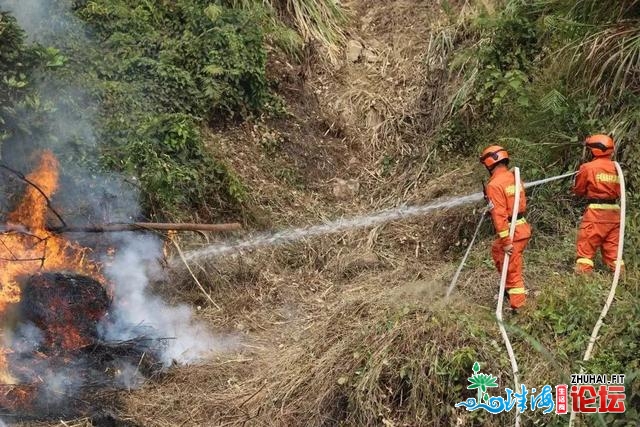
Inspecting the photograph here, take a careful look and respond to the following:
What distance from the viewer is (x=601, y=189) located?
17.6ft

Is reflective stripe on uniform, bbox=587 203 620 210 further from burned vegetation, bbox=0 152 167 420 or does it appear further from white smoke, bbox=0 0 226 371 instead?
burned vegetation, bbox=0 152 167 420

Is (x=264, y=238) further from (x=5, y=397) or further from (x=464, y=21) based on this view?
(x=464, y=21)

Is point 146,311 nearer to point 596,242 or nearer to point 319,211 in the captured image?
point 319,211

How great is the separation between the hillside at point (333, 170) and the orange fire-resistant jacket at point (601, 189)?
401 millimetres

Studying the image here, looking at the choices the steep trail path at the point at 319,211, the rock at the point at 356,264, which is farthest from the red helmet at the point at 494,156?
the rock at the point at 356,264

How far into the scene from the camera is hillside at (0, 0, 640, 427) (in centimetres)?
466

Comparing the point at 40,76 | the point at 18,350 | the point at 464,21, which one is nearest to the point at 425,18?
the point at 464,21

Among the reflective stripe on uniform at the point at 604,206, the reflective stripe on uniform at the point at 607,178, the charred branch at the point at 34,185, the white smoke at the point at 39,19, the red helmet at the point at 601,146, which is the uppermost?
the white smoke at the point at 39,19

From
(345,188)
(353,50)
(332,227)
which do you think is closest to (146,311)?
(332,227)

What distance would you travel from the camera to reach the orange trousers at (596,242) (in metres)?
5.35

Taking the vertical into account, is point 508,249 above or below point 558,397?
above

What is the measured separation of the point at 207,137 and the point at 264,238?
1.59 metres

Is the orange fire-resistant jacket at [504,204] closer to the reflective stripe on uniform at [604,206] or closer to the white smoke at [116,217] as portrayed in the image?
the reflective stripe on uniform at [604,206]

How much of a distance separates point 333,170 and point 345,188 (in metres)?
0.35
